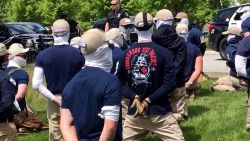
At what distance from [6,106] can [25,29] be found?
19501 millimetres

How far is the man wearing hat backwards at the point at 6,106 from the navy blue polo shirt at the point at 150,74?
1183mm

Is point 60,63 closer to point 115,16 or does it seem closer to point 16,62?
point 16,62

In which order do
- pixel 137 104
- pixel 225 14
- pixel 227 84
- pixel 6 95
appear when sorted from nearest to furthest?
1. pixel 6 95
2. pixel 137 104
3. pixel 227 84
4. pixel 225 14

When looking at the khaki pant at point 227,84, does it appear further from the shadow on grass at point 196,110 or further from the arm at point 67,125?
the arm at point 67,125

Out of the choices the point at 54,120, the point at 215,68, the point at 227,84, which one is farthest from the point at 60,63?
the point at 215,68

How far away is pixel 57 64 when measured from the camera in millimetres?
6332

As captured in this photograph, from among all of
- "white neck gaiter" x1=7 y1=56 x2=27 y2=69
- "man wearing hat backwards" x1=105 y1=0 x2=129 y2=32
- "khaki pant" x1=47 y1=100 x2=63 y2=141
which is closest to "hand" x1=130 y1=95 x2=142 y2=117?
"khaki pant" x1=47 y1=100 x2=63 y2=141

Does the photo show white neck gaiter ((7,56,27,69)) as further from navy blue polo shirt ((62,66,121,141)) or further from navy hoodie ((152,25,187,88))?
navy blue polo shirt ((62,66,121,141))

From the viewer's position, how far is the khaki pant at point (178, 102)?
27.2ft

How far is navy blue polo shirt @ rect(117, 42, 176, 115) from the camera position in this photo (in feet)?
18.7

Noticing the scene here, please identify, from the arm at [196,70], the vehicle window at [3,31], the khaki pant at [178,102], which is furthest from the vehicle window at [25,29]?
the khaki pant at [178,102]

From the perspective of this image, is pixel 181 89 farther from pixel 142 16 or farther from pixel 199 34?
pixel 199 34

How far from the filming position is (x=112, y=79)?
13.7 feet

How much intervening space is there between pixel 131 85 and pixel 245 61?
2176 millimetres
